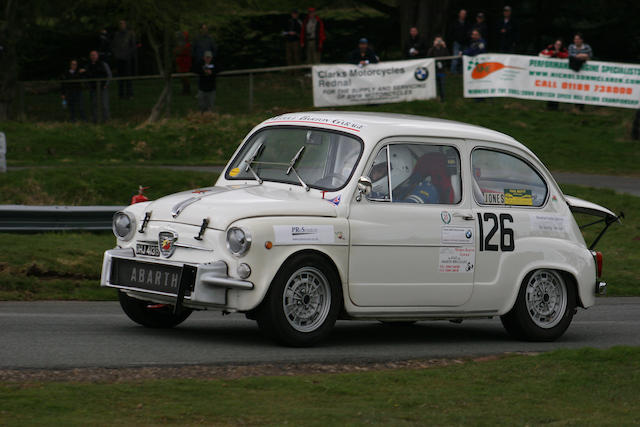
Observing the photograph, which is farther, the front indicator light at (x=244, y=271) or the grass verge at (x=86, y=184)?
the grass verge at (x=86, y=184)

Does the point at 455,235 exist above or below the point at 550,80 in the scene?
below

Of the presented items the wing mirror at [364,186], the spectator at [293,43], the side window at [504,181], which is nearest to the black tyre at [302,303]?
the wing mirror at [364,186]

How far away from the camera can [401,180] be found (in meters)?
10.0

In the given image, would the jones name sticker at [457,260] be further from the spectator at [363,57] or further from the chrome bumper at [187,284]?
the spectator at [363,57]

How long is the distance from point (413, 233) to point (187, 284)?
2027 millimetres

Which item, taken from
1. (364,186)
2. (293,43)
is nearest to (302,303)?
(364,186)

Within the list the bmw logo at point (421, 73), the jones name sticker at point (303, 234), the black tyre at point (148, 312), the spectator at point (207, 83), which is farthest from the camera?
the bmw logo at point (421, 73)

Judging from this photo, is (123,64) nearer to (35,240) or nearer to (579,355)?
→ (35,240)

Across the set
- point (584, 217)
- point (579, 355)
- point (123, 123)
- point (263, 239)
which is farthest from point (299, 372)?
point (123, 123)

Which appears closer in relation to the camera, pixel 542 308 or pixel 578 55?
pixel 542 308

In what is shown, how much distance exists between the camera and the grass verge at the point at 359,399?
6719 millimetres

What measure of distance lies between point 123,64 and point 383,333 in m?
21.2

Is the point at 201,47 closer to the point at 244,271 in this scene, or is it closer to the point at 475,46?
the point at 475,46

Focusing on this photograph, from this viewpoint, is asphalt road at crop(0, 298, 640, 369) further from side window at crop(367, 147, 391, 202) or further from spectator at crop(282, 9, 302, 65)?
spectator at crop(282, 9, 302, 65)
